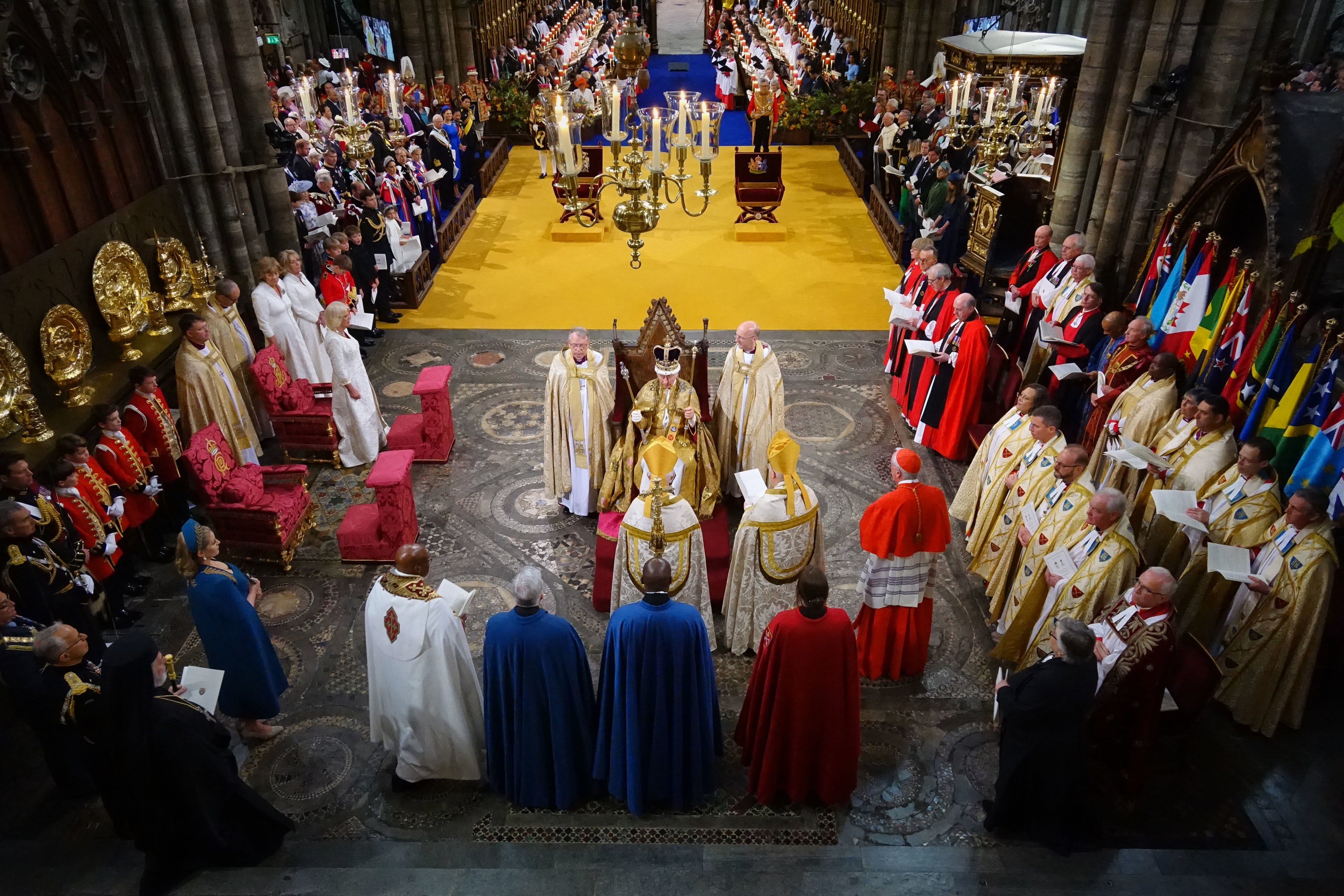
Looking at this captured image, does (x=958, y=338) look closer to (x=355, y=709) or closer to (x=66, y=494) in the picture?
(x=355, y=709)

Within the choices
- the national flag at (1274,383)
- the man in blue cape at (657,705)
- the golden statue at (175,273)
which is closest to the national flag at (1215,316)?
the national flag at (1274,383)

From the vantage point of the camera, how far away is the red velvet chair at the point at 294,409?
8.55 m

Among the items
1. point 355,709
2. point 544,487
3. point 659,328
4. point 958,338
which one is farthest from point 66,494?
point 958,338

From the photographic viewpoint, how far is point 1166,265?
8422mm

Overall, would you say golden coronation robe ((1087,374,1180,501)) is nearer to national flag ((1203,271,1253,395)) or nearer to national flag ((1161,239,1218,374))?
national flag ((1203,271,1253,395))

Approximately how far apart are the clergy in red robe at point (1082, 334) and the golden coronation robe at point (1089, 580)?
326 centimetres

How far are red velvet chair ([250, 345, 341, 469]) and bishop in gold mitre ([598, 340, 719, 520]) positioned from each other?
3.25m

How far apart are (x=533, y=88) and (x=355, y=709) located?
63.4 feet

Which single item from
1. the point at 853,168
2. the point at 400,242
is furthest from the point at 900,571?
the point at 853,168

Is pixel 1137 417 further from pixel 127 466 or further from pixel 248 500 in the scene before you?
pixel 127 466

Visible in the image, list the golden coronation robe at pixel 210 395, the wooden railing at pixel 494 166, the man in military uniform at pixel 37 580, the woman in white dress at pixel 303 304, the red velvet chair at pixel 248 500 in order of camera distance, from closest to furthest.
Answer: the man in military uniform at pixel 37 580
the red velvet chair at pixel 248 500
the golden coronation robe at pixel 210 395
the woman in white dress at pixel 303 304
the wooden railing at pixel 494 166

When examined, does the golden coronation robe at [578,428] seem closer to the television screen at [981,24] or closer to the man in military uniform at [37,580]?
the man in military uniform at [37,580]

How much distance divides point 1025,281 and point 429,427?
6682mm

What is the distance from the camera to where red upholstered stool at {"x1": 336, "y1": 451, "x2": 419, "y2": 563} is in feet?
23.5
